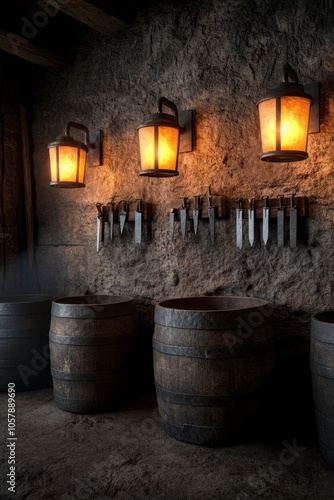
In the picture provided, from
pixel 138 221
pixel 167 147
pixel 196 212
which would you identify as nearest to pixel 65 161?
pixel 138 221

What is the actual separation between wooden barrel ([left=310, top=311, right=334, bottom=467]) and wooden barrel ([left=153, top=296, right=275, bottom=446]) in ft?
1.19

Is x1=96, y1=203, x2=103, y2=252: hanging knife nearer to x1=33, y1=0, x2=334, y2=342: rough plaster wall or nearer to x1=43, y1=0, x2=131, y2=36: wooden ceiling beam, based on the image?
x1=33, y1=0, x2=334, y2=342: rough plaster wall

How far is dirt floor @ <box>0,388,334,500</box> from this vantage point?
7.39 feet

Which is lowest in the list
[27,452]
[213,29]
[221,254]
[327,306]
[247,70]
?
[27,452]

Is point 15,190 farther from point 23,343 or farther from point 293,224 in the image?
point 293,224

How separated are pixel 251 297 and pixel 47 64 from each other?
322cm

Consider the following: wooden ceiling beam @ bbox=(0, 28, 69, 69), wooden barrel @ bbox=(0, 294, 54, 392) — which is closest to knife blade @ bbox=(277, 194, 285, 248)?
wooden barrel @ bbox=(0, 294, 54, 392)

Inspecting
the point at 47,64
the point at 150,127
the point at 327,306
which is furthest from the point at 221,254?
the point at 47,64

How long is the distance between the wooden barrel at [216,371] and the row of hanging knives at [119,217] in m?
1.30

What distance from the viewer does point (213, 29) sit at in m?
3.61

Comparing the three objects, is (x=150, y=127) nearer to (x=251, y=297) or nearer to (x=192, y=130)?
(x=192, y=130)

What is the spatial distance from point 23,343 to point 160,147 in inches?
81.8

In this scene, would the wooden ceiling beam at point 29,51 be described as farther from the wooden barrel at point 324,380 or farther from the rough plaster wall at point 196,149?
the wooden barrel at point 324,380

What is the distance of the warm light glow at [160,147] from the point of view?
10.8ft
